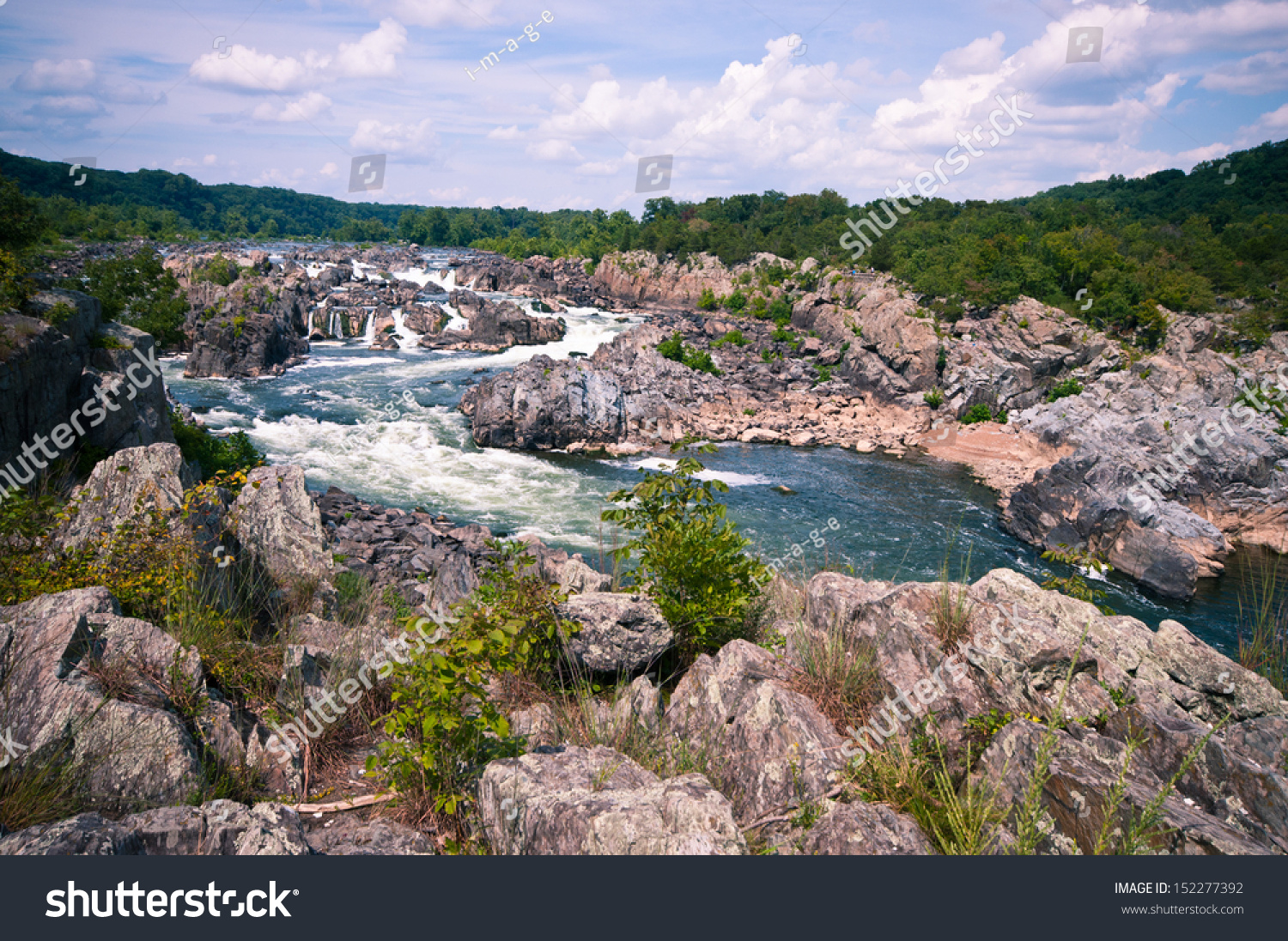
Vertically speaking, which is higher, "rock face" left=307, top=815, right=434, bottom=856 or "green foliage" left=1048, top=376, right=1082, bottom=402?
"green foliage" left=1048, top=376, right=1082, bottom=402

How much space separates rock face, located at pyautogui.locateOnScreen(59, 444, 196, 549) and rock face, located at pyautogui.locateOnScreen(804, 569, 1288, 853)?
6387 millimetres

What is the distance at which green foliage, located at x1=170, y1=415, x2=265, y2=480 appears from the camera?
15.9 meters

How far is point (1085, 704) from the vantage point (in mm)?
4469

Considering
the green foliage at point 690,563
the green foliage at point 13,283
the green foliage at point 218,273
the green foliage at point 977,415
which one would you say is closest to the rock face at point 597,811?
the green foliage at point 690,563

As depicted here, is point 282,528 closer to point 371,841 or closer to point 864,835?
point 371,841

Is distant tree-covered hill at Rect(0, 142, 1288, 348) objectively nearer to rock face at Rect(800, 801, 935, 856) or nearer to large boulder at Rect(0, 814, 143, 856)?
large boulder at Rect(0, 814, 143, 856)

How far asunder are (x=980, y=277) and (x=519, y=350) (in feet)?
100

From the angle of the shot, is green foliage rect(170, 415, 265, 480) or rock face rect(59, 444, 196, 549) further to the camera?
green foliage rect(170, 415, 265, 480)

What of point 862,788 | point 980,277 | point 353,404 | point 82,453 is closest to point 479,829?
point 862,788

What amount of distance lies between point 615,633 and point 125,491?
6.03 metres

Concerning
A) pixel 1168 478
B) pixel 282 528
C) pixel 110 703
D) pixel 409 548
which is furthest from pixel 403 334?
pixel 110 703

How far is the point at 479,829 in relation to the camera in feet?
12.1

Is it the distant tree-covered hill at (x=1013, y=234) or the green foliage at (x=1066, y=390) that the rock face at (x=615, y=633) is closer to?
the distant tree-covered hill at (x=1013, y=234)

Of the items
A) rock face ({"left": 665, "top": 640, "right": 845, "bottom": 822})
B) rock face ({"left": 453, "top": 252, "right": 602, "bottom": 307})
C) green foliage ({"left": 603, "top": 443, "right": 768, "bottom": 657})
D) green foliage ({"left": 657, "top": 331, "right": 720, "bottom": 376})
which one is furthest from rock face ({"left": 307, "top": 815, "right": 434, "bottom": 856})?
rock face ({"left": 453, "top": 252, "right": 602, "bottom": 307})
